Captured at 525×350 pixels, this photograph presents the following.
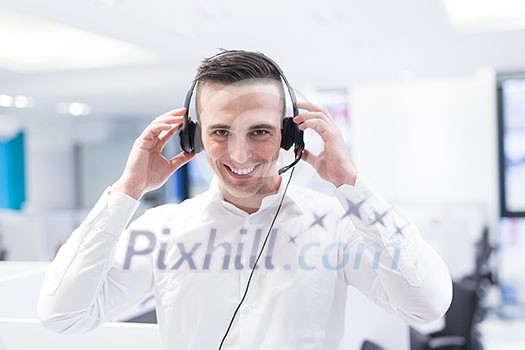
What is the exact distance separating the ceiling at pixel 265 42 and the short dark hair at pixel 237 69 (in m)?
0.22

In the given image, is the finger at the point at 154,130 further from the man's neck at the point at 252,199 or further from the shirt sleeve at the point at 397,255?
the shirt sleeve at the point at 397,255

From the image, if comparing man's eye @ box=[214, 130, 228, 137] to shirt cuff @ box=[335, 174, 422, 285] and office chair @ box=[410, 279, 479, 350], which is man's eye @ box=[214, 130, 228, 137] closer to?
shirt cuff @ box=[335, 174, 422, 285]

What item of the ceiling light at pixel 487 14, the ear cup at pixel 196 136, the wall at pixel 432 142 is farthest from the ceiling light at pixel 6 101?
the wall at pixel 432 142

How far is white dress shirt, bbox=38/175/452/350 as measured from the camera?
1001 millimetres

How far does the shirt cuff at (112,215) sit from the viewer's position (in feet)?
3.27

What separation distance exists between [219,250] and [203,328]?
4.8 inches

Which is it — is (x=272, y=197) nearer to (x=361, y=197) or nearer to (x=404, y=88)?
(x=361, y=197)

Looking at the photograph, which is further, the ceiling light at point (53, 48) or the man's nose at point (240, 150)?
the ceiling light at point (53, 48)

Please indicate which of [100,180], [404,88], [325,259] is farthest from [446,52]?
[325,259]

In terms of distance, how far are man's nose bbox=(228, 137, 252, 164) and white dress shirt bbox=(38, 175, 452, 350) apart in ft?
0.41

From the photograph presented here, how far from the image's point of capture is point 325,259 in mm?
1054

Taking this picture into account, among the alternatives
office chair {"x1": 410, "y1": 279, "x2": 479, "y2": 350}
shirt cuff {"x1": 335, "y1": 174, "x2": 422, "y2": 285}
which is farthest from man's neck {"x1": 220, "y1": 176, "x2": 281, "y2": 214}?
office chair {"x1": 410, "y1": 279, "x2": 479, "y2": 350}

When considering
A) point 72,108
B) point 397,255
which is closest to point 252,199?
point 397,255

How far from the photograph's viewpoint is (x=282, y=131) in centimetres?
95
